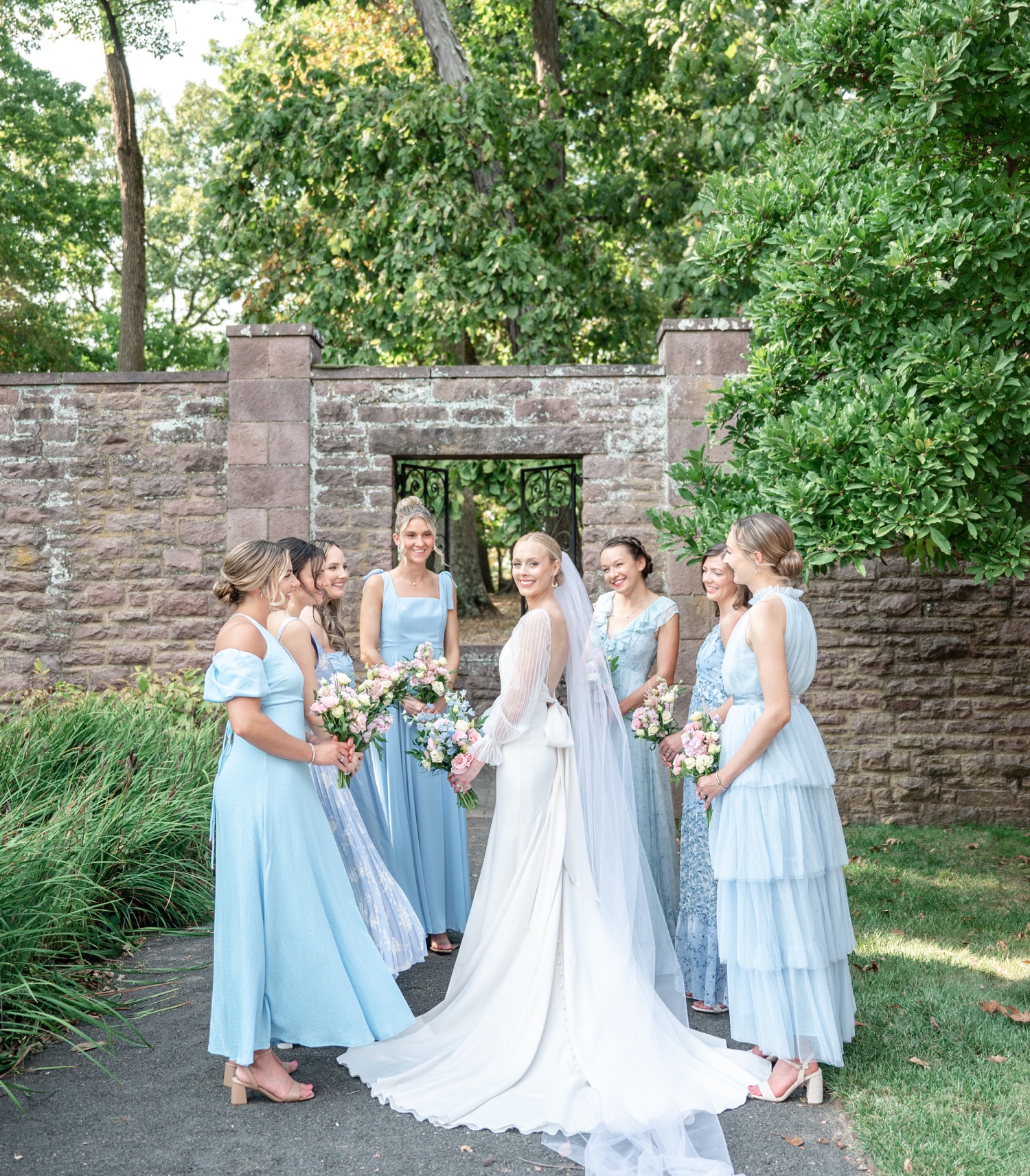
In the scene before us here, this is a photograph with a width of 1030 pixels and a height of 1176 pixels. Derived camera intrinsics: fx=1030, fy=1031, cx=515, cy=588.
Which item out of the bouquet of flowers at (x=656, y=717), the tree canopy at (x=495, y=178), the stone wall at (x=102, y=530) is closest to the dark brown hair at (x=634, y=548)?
the bouquet of flowers at (x=656, y=717)

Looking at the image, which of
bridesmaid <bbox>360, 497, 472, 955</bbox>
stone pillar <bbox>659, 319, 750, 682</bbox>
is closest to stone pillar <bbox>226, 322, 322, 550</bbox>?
bridesmaid <bbox>360, 497, 472, 955</bbox>

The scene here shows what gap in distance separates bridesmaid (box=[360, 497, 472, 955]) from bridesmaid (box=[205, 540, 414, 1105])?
1.60m

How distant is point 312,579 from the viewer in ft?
15.9

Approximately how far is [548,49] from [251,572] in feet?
39.4

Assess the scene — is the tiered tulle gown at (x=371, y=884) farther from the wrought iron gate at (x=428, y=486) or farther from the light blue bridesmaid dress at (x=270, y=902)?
the wrought iron gate at (x=428, y=486)

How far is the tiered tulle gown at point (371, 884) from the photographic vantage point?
4652 millimetres

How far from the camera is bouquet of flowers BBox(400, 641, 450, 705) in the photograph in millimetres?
4840

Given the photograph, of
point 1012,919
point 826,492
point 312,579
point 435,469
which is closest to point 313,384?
point 435,469

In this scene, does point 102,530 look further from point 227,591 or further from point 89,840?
point 227,591

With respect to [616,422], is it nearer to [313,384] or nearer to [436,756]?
[313,384]

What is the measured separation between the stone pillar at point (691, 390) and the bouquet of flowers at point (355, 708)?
394 cm

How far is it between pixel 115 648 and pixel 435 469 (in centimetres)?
298

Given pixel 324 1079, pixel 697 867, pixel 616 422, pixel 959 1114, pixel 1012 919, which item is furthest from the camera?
pixel 616 422

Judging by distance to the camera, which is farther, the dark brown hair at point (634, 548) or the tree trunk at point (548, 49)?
the tree trunk at point (548, 49)
